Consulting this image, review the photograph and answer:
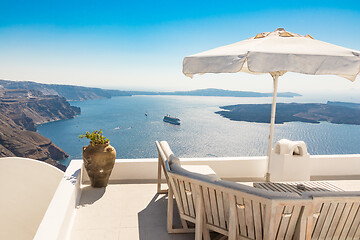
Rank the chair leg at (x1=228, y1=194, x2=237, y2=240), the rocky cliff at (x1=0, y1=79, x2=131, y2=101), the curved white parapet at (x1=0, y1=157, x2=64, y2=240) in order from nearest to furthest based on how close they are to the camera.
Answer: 1. the chair leg at (x1=228, y1=194, x2=237, y2=240)
2. the curved white parapet at (x1=0, y1=157, x2=64, y2=240)
3. the rocky cliff at (x1=0, y1=79, x2=131, y2=101)

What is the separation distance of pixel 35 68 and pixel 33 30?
30.2 feet

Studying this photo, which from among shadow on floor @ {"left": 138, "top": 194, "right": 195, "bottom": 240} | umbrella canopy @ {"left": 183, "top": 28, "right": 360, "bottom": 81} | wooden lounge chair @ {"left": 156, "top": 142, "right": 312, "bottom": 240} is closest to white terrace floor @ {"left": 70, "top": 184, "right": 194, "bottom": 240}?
shadow on floor @ {"left": 138, "top": 194, "right": 195, "bottom": 240}

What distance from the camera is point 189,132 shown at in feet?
192

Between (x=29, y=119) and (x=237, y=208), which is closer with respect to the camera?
(x=237, y=208)

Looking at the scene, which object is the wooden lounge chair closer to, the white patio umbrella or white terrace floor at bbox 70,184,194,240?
white terrace floor at bbox 70,184,194,240

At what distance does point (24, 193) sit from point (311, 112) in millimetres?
45923

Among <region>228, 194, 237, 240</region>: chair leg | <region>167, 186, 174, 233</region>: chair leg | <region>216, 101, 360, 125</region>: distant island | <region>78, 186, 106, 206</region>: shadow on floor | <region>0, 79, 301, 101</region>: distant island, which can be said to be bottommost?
<region>216, 101, 360, 125</region>: distant island

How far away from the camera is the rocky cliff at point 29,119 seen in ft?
154

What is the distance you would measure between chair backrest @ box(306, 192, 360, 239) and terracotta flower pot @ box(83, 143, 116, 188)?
2470 millimetres

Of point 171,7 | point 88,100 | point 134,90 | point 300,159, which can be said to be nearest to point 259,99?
point 171,7

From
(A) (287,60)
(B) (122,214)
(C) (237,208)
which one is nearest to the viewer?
(C) (237,208)

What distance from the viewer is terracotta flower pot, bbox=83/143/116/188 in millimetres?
3539

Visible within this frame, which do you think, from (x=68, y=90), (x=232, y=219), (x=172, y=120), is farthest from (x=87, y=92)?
(x=232, y=219)

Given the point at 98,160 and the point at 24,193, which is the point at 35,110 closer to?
the point at 24,193
